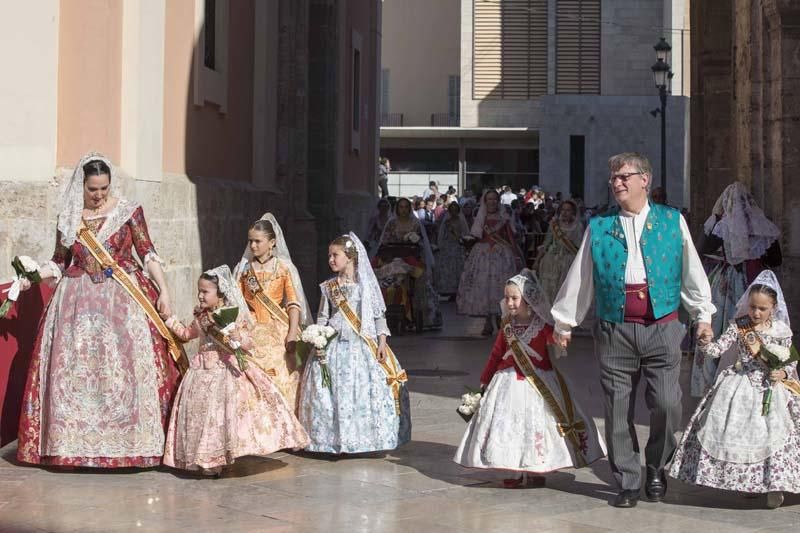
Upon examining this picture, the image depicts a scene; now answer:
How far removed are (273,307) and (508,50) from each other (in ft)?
127

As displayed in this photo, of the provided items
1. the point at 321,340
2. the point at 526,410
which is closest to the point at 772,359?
the point at 526,410

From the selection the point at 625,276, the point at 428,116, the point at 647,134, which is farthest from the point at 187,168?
the point at 428,116

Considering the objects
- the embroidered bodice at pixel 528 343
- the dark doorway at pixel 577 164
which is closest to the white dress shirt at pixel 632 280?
the embroidered bodice at pixel 528 343

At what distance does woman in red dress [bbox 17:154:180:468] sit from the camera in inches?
331

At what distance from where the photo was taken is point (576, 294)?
307 inches

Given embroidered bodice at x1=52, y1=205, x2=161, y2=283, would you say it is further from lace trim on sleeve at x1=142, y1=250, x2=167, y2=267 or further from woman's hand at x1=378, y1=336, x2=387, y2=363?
woman's hand at x1=378, y1=336, x2=387, y2=363

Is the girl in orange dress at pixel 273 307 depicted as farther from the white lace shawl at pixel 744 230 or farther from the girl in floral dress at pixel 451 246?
the girl in floral dress at pixel 451 246

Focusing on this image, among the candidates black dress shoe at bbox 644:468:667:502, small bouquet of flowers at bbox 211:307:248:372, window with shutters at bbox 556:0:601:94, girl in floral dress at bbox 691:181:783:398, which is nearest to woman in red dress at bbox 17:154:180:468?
small bouquet of flowers at bbox 211:307:248:372

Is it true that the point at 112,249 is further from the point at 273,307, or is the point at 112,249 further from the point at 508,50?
the point at 508,50

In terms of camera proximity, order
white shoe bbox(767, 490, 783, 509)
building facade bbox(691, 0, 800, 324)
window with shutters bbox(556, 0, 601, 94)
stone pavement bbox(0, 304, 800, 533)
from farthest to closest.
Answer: window with shutters bbox(556, 0, 601, 94), building facade bbox(691, 0, 800, 324), white shoe bbox(767, 490, 783, 509), stone pavement bbox(0, 304, 800, 533)

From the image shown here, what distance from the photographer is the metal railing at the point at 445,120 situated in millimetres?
49625

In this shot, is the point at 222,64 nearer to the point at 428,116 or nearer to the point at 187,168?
the point at 187,168

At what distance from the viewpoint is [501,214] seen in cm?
1773

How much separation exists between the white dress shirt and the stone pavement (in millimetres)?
944
